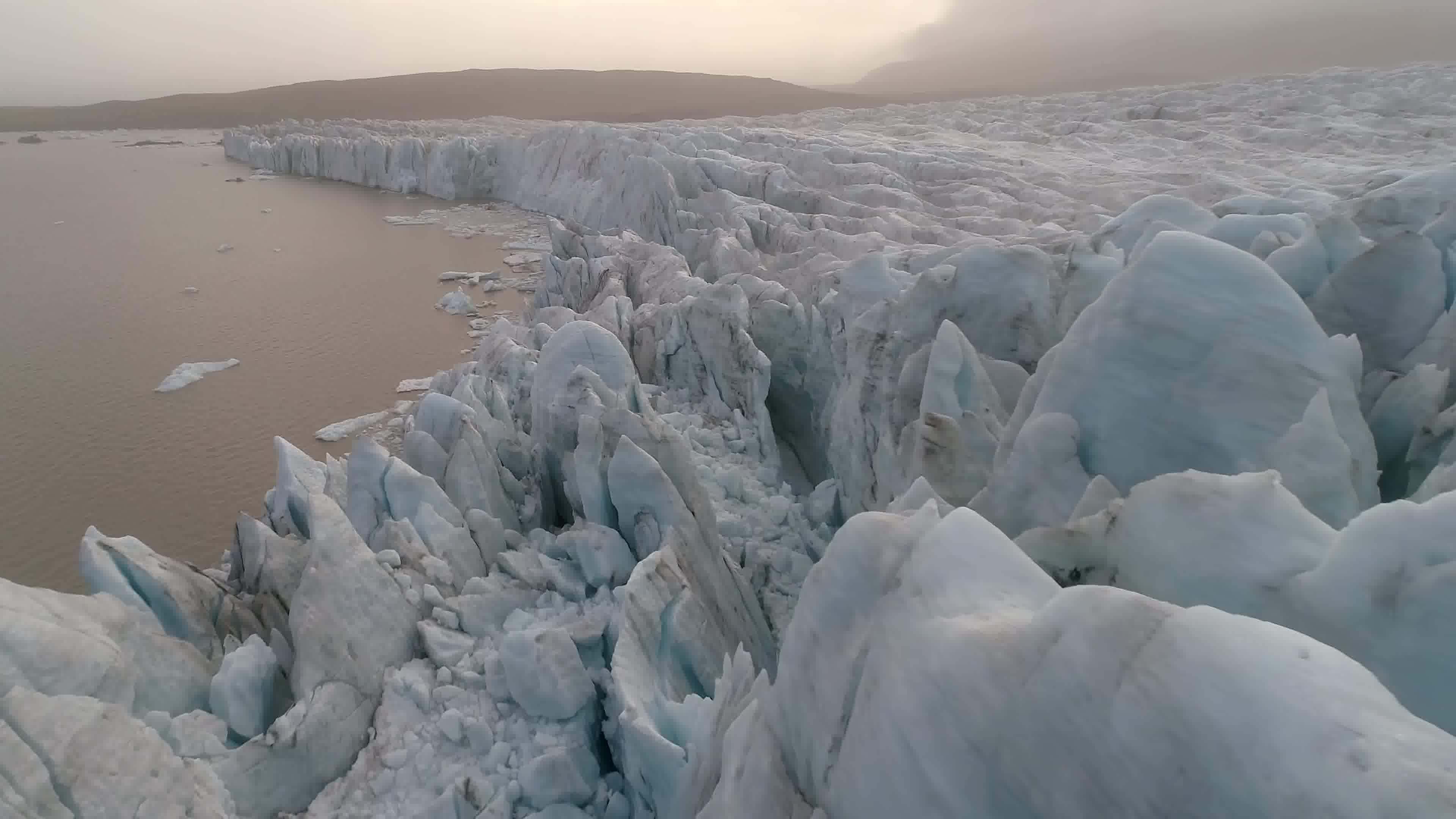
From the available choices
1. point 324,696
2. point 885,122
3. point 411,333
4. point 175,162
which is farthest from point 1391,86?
point 175,162

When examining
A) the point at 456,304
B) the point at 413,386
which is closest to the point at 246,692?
→ the point at 413,386

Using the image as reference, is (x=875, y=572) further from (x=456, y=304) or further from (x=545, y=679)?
(x=456, y=304)

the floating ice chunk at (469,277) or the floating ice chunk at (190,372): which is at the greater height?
the floating ice chunk at (469,277)

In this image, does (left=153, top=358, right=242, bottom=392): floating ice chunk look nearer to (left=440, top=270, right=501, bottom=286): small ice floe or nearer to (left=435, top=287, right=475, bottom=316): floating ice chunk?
(left=435, top=287, right=475, bottom=316): floating ice chunk

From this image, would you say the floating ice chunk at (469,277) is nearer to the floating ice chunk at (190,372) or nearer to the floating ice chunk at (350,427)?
the floating ice chunk at (190,372)

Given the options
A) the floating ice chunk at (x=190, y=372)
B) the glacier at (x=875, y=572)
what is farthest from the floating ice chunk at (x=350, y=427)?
the floating ice chunk at (x=190, y=372)

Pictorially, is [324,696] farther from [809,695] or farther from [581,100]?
[581,100]

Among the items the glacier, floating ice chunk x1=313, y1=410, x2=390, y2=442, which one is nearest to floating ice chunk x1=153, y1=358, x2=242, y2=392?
floating ice chunk x1=313, y1=410, x2=390, y2=442
